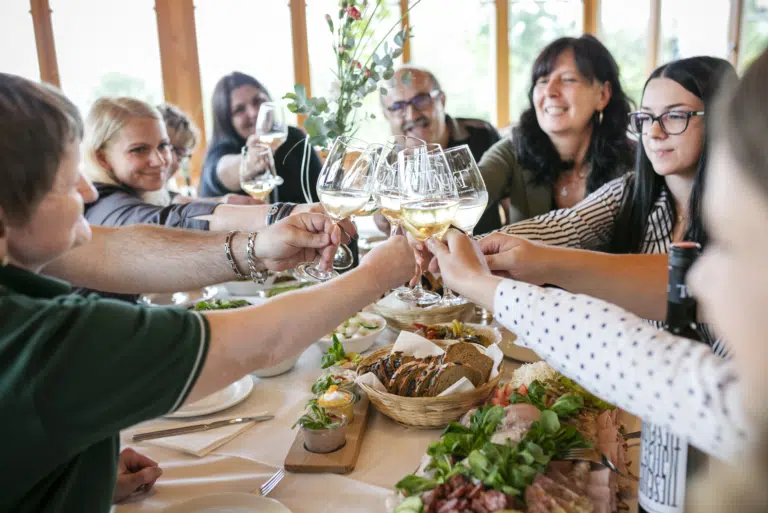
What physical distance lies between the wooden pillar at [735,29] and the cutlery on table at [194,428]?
24.8 feet

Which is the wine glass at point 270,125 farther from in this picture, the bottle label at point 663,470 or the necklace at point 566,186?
the bottle label at point 663,470

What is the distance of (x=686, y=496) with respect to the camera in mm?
838

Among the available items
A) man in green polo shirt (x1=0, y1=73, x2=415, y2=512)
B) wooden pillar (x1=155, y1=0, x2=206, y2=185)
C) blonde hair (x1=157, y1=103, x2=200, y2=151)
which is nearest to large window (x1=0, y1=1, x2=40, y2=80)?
wooden pillar (x1=155, y1=0, x2=206, y2=185)

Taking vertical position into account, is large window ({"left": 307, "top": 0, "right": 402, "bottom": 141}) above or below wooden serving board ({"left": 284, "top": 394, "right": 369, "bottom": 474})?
above

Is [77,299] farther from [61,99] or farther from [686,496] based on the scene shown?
[686,496]

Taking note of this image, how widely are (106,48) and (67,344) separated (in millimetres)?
6386

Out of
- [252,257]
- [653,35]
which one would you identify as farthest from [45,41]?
[653,35]

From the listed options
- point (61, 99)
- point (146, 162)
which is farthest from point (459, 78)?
point (61, 99)

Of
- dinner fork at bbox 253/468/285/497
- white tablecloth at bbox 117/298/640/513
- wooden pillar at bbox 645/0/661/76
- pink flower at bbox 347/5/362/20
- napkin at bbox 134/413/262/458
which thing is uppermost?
wooden pillar at bbox 645/0/661/76

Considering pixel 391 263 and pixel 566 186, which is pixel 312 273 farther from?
pixel 566 186

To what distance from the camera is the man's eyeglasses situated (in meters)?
3.53

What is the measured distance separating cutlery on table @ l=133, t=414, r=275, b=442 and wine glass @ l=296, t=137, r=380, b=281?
0.53 metres

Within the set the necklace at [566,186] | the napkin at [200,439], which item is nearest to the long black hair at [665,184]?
the necklace at [566,186]

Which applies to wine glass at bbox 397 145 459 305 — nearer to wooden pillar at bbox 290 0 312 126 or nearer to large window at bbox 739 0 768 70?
wooden pillar at bbox 290 0 312 126
